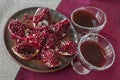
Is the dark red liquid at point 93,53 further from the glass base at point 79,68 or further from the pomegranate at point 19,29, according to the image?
the pomegranate at point 19,29

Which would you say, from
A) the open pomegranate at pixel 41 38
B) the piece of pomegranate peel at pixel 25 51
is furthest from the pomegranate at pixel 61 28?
the piece of pomegranate peel at pixel 25 51

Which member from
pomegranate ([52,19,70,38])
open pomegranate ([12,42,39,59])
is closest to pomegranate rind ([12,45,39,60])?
open pomegranate ([12,42,39,59])

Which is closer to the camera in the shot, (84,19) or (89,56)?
(89,56)

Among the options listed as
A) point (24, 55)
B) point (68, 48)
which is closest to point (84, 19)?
point (68, 48)

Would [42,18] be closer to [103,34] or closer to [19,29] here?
[19,29]

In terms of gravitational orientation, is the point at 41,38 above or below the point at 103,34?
above

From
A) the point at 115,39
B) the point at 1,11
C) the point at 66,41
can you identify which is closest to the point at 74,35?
the point at 66,41

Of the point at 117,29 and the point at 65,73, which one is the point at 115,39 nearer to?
the point at 117,29
